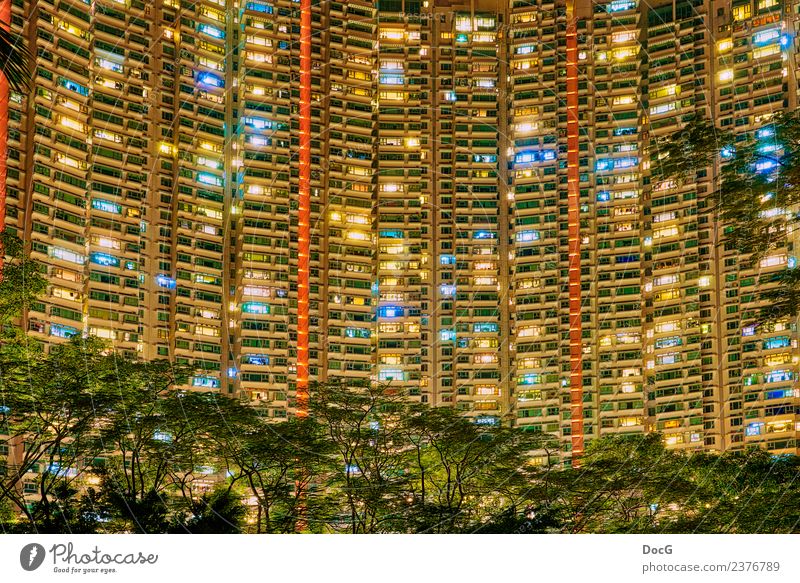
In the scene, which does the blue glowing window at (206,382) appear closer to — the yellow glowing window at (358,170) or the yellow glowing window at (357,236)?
the yellow glowing window at (357,236)

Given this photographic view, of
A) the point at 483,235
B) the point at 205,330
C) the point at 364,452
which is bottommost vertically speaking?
the point at 364,452

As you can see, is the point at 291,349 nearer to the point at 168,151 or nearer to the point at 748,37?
the point at 168,151

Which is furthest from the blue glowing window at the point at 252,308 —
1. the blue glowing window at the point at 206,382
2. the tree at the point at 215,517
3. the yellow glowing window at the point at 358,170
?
the tree at the point at 215,517

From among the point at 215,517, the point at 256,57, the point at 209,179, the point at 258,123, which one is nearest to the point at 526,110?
the point at 258,123

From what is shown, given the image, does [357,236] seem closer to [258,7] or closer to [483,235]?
[483,235]
